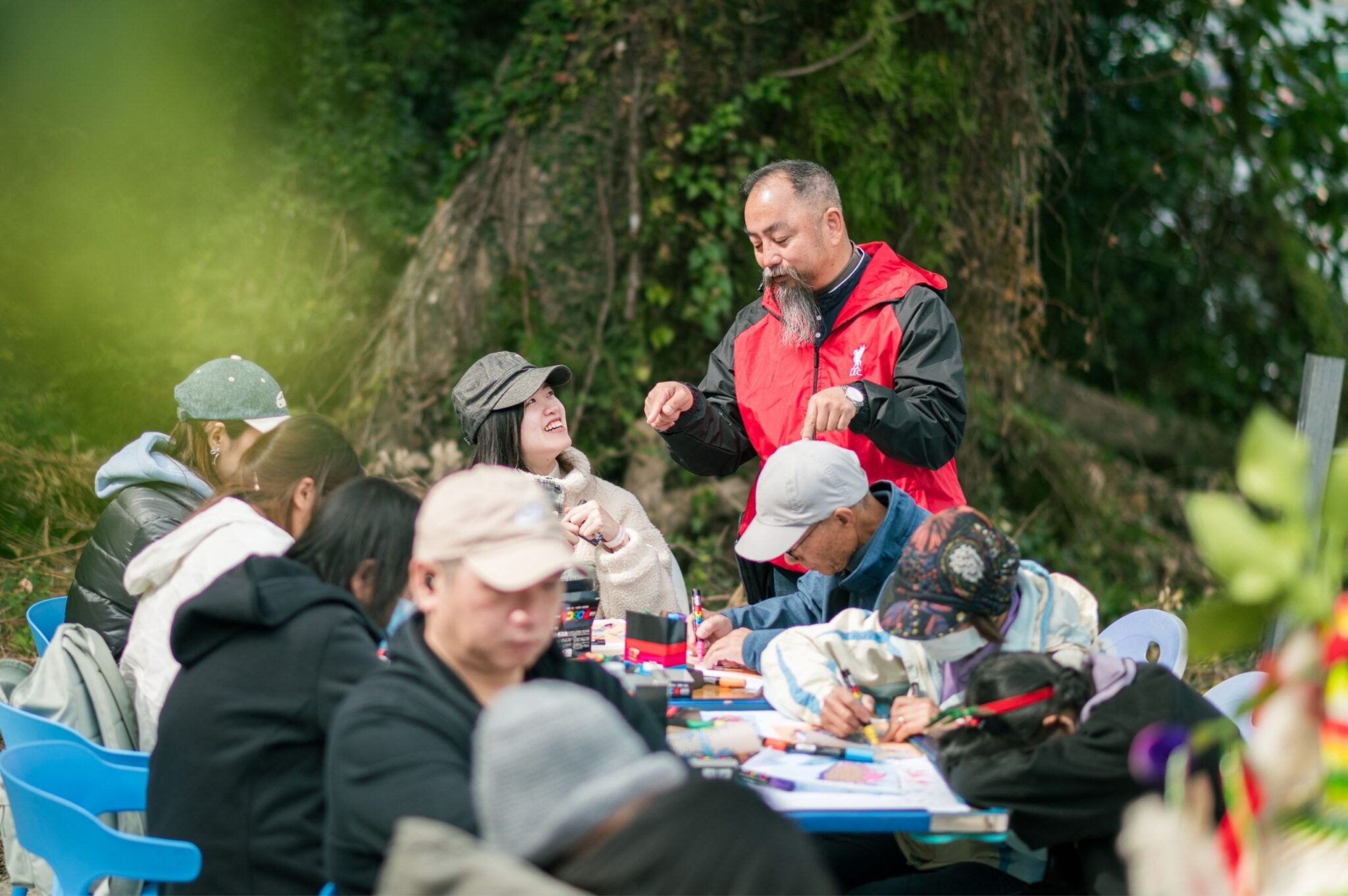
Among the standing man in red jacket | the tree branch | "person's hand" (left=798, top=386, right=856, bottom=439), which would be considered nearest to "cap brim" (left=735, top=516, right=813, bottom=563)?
"person's hand" (left=798, top=386, right=856, bottom=439)

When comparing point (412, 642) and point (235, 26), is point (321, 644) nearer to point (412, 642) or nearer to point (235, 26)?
point (412, 642)

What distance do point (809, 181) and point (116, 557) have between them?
2352 millimetres

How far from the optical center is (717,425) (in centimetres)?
421

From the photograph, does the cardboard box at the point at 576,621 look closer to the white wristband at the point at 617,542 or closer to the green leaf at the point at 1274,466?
the white wristband at the point at 617,542

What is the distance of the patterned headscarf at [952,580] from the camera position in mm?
2641

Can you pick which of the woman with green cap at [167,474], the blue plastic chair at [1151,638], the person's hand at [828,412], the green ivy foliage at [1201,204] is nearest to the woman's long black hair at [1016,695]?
the blue plastic chair at [1151,638]

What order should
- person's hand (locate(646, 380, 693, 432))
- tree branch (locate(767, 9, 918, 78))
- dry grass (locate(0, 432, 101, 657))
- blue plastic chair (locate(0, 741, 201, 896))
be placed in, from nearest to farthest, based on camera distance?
blue plastic chair (locate(0, 741, 201, 896)) < person's hand (locate(646, 380, 693, 432)) < dry grass (locate(0, 432, 101, 657)) < tree branch (locate(767, 9, 918, 78))

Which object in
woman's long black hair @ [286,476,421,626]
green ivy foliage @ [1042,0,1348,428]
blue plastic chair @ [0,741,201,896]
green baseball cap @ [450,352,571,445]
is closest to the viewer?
blue plastic chair @ [0,741,201,896]

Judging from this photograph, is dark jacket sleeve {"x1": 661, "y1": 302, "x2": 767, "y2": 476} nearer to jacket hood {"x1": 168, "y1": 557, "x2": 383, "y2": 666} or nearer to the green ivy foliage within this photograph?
jacket hood {"x1": 168, "y1": 557, "x2": 383, "y2": 666}

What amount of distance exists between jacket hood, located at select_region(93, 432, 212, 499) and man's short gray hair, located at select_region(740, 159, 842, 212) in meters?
1.96

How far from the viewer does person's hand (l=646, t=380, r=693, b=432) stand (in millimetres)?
3949

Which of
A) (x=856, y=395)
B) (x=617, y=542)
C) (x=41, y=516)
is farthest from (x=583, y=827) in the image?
(x=41, y=516)

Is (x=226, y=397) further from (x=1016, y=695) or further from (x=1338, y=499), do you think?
(x=1338, y=499)

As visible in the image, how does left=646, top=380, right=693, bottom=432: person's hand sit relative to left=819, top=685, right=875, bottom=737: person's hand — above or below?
above
